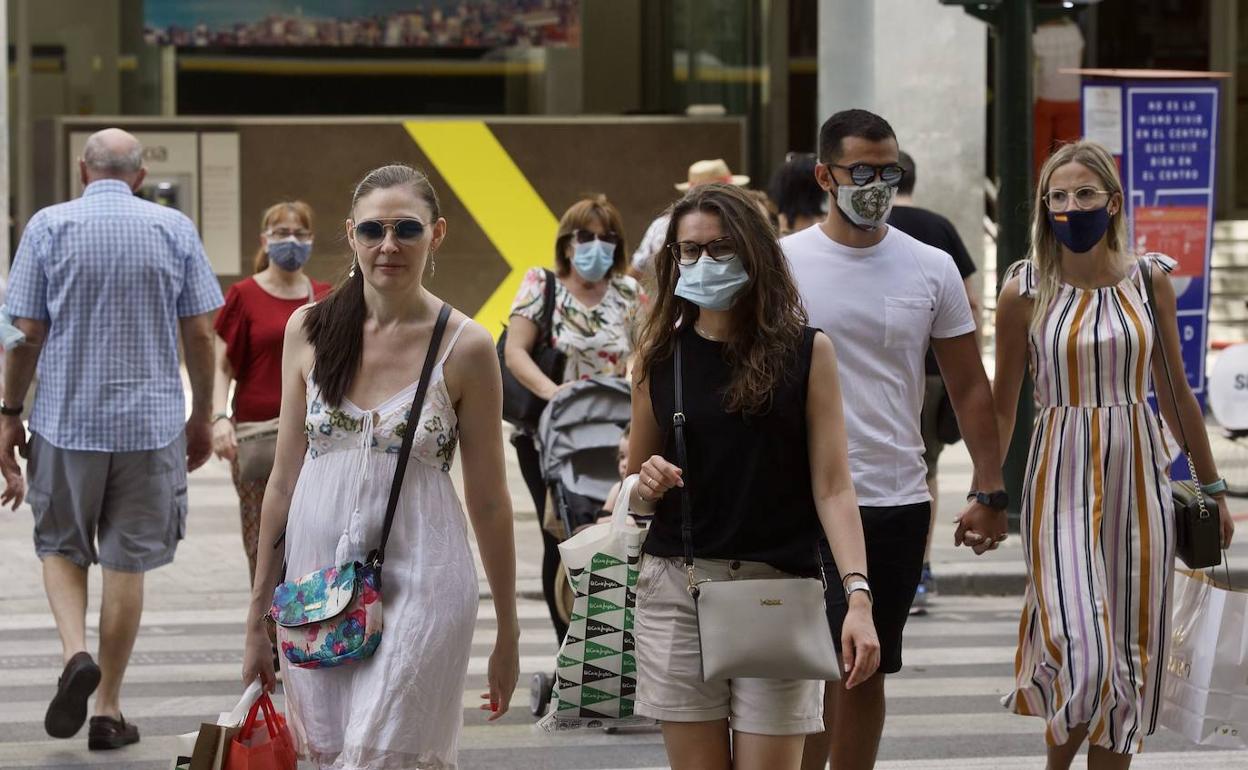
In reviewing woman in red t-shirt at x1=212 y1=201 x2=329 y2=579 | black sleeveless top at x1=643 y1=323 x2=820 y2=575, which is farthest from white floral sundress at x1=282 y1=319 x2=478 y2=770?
woman in red t-shirt at x1=212 y1=201 x2=329 y2=579

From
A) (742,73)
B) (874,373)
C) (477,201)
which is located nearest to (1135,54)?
(742,73)

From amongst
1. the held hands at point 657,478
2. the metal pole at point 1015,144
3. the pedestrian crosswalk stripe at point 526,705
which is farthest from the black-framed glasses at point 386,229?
the metal pole at point 1015,144

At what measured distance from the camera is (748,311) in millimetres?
4344

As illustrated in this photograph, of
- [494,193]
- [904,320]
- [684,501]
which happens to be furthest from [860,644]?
[494,193]

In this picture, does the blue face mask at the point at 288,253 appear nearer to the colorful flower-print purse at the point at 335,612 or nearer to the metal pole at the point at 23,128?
the colorful flower-print purse at the point at 335,612

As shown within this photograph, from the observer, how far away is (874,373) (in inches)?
204

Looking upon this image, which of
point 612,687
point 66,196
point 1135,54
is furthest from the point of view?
point 1135,54

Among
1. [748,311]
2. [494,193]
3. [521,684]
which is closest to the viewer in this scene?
[748,311]

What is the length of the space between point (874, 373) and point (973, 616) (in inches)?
190

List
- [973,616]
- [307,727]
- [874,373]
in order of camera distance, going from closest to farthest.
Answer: [307,727] → [874,373] → [973,616]

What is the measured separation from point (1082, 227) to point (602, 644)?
1.89 meters

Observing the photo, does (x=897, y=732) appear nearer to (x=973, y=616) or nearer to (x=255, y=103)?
(x=973, y=616)

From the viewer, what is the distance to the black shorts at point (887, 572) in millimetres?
5137

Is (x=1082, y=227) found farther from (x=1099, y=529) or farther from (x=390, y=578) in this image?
(x=390, y=578)
